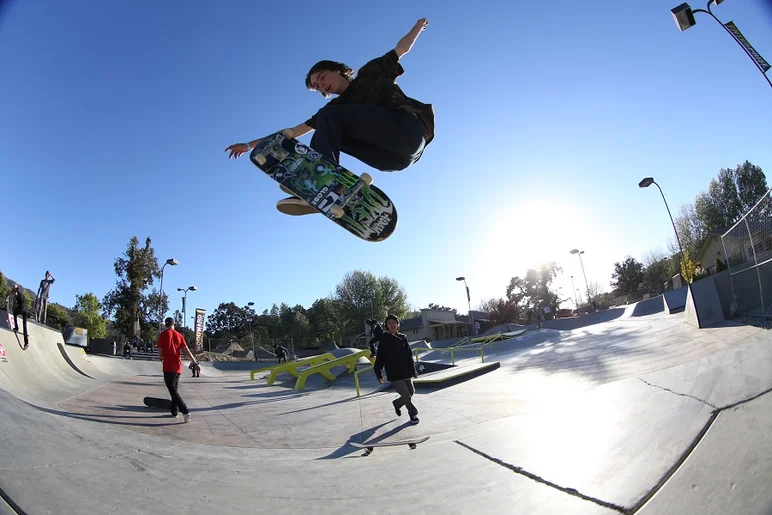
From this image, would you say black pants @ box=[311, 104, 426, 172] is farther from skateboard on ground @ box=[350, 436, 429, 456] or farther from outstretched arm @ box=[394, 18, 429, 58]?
skateboard on ground @ box=[350, 436, 429, 456]

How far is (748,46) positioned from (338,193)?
10.5 meters

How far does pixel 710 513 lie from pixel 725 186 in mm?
44565

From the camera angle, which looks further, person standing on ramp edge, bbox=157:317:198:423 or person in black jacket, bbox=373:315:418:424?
person standing on ramp edge, bbox=157:317:198:423

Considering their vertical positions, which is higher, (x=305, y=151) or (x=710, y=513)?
(x=305, y=151)

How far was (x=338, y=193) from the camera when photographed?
3129mm

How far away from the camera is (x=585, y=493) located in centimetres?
191

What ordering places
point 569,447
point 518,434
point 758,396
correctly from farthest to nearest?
1. point 518,434
2. point 569,447
3. point 758,396

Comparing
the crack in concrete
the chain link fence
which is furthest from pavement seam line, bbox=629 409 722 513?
the chain link fence

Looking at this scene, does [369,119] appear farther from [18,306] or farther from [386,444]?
[18,306]

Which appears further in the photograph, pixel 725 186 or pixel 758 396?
pixel 725 186

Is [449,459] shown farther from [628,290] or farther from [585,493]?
[628,290]

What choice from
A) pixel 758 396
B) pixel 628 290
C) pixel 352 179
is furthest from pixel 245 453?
pixel 628 290

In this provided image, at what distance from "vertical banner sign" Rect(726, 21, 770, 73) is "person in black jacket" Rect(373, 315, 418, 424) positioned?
31.0 feet

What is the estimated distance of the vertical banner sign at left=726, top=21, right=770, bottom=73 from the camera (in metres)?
7.78
